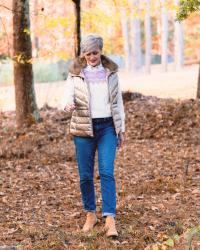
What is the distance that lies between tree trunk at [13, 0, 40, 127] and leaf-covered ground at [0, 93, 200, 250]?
0.42m

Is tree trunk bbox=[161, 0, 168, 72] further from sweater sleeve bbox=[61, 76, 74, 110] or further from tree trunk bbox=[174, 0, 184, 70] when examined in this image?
sweater sleeve bbox=[61, 76, 74, 110]

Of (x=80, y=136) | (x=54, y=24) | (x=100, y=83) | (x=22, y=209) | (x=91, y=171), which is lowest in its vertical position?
(x=22, y=209)

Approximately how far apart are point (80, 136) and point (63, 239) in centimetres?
102

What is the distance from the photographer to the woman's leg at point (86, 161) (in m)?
5.62

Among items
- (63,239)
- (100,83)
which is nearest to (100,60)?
(100,83)

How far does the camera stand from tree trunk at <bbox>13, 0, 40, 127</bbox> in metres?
12.5

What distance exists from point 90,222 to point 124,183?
244 cm

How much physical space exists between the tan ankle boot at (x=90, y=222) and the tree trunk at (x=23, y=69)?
6.94 metres

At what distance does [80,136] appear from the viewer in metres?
5.60

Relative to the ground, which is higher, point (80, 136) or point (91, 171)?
point (80, 136)

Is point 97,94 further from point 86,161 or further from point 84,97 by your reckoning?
point 86,161

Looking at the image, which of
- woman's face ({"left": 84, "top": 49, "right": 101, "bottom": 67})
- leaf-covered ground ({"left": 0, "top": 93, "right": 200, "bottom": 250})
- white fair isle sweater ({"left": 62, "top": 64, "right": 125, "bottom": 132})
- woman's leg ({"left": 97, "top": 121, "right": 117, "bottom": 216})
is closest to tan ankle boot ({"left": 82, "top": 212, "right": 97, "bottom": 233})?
leaf-covered ground ({"left": 0, "top": 93, "right": 200, "bottom": 250})

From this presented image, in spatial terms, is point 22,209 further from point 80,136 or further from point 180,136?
point 180,136

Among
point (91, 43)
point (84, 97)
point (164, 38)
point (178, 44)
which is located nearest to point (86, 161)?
point (84, 97)
